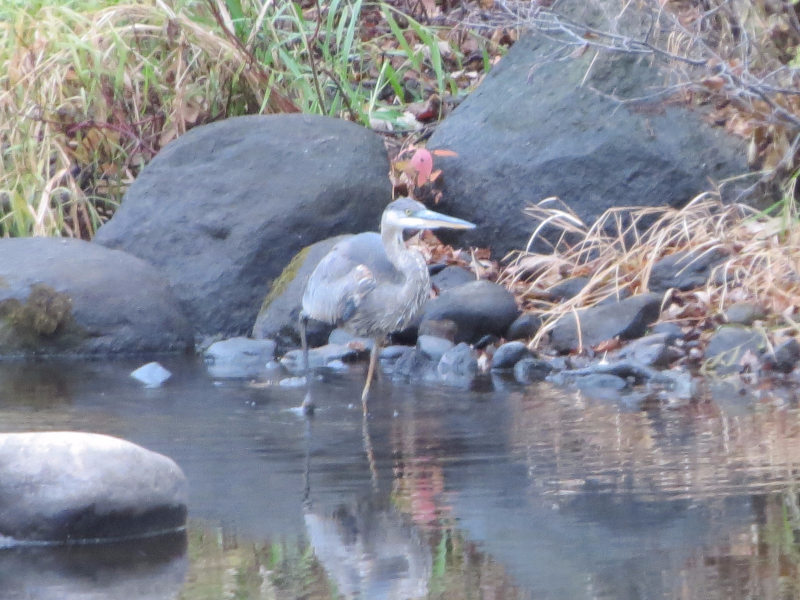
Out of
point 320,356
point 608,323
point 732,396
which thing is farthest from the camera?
point 320,356

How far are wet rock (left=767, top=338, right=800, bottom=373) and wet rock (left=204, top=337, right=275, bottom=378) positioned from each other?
2.91 m

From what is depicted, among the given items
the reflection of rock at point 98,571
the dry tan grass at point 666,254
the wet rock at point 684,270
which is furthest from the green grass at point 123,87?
the reflection of rock at point 98,571

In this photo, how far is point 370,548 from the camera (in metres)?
3.22

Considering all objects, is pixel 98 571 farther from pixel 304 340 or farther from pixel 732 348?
pixel 732 348

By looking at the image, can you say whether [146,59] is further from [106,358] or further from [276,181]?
[106,358]

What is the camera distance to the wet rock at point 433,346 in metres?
6.96

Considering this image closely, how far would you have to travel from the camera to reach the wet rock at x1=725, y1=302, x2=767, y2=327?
6652mm

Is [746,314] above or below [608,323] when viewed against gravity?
above

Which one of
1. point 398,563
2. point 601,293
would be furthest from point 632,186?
point 398,563


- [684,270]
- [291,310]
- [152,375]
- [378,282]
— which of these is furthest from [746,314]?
[152,375]

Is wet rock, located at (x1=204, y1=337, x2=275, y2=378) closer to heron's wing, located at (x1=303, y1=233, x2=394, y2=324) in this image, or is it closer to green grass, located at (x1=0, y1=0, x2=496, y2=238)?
heron's wing, located at (x1=303, y1=233, x2=394, y2=324)

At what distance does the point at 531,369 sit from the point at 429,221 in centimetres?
97

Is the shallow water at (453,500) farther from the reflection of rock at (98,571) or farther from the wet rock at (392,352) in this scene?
the wet rock at (392,352)

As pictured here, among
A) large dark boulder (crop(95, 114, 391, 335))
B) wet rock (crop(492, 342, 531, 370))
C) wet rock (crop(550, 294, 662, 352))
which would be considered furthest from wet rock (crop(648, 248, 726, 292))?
large dark boulder (crop(95, 114, 391, 335))
